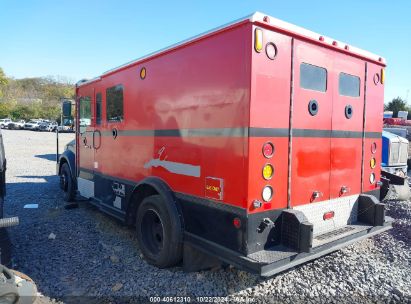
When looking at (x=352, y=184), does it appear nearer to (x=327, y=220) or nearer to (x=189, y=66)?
(x=327, y=220)

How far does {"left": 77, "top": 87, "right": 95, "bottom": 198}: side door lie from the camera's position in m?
6.34

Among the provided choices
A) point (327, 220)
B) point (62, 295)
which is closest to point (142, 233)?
point (62, 295)

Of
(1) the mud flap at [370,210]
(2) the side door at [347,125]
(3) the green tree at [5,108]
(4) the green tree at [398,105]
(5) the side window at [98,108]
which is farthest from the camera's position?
(3) the green tree at [5,108]

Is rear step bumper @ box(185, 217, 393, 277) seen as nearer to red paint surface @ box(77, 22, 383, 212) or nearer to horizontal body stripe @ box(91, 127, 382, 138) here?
red paint surface @ box(77, 22, 383, 212)

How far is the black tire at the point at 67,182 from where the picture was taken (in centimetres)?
745

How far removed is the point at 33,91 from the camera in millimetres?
71625

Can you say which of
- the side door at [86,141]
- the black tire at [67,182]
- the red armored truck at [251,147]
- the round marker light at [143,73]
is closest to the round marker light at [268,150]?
the red armored truck at [251,147]

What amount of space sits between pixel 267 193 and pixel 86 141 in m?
4.46

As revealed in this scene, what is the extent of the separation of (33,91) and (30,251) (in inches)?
3018

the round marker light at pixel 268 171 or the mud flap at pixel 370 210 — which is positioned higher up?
the round marker light at pixel 268 171

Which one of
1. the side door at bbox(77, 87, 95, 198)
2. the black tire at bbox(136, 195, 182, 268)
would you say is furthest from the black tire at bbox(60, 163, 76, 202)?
the black tire at bbox(136, 195, 182, 268)

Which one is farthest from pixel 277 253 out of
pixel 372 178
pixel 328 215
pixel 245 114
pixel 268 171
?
pixel 372 178

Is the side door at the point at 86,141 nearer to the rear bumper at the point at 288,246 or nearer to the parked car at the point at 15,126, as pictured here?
the rear bumper at the point at 288,246

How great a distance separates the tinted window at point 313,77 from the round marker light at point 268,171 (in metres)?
1.01
